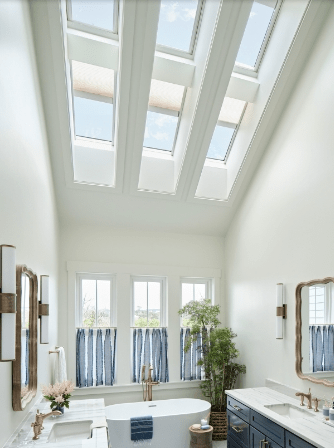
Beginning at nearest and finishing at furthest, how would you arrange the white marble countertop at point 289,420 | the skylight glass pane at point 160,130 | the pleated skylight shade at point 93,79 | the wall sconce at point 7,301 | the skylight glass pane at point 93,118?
the wall sconce at point 7,301 < the white marble countertop at point 289,420 < the pleated skylight shade at point 93,79 < the skylight glass pane at point 93,118 < the skylight glass pane at point 160,130

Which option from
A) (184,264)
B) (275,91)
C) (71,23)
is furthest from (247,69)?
(184,264)

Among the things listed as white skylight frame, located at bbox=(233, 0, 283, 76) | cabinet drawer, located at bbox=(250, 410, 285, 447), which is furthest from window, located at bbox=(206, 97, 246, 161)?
cabinet drawer, located at bbox=(250, 410, 285, 447)

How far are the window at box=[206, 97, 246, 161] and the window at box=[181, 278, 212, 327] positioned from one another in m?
1.78

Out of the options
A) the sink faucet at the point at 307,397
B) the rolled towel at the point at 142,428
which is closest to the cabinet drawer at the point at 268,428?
the sink faucet at the point at 307,397

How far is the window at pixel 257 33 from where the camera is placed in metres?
3.58

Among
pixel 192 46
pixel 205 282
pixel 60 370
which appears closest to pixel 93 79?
pixel 192 46

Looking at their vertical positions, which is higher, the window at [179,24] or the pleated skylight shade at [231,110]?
the window at [179,24]

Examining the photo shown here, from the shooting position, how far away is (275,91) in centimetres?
391

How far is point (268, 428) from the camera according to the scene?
2.99 meters

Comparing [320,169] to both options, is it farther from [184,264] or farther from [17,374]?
[17,374]

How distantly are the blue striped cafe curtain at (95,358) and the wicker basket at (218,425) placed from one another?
4.36 ft

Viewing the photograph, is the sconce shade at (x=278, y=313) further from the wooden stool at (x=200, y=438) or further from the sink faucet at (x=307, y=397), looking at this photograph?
the wooden stool at (x=200, y=438)

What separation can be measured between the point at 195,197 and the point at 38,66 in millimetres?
2388

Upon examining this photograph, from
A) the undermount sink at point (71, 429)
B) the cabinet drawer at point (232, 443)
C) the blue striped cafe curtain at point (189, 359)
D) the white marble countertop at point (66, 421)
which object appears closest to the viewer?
the white marble countertop at point (66, 421)
